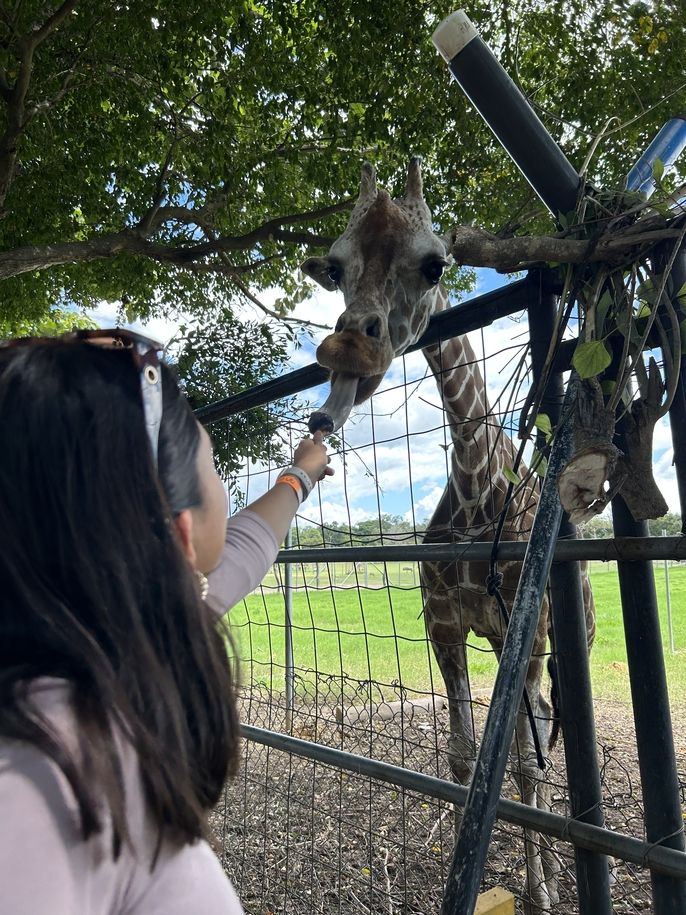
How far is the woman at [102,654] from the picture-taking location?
590mm

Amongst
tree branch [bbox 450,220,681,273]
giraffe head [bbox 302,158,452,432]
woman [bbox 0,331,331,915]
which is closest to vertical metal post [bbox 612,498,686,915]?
tree branch [bbox 450,220,681,273]

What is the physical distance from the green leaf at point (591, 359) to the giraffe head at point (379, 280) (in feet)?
2.32

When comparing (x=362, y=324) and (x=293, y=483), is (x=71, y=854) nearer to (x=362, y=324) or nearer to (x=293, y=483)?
(x=293, y=483)

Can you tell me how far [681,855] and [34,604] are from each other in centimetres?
125

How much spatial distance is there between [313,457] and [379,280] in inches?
29.3

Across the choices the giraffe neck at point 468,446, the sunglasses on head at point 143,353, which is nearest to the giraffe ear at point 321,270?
the giraffe neck at point 468,446

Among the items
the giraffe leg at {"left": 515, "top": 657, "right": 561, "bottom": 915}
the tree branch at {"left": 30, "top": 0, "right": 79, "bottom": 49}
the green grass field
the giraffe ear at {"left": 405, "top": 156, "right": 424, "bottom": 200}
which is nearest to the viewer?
the giraffe leg at {"left": 515, "top": 657, "right": 561, "bottom": 915}

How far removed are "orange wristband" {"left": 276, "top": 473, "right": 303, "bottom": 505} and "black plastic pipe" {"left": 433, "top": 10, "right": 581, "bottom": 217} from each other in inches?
33.6

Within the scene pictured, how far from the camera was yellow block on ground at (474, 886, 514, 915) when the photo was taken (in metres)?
1.61

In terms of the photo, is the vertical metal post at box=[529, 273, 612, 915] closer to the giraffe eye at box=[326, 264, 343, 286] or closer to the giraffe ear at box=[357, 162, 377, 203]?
the giraffe eye at box=[326, 264, 343, 286]

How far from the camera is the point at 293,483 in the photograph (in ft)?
5.18

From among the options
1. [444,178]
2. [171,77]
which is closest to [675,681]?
[444,178]

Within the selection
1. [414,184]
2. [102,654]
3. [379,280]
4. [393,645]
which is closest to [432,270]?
[379,280]

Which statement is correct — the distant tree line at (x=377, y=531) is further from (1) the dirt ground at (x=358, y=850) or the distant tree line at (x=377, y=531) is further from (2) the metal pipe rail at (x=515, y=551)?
(1) the dirt ground at (x=358, y=850)
